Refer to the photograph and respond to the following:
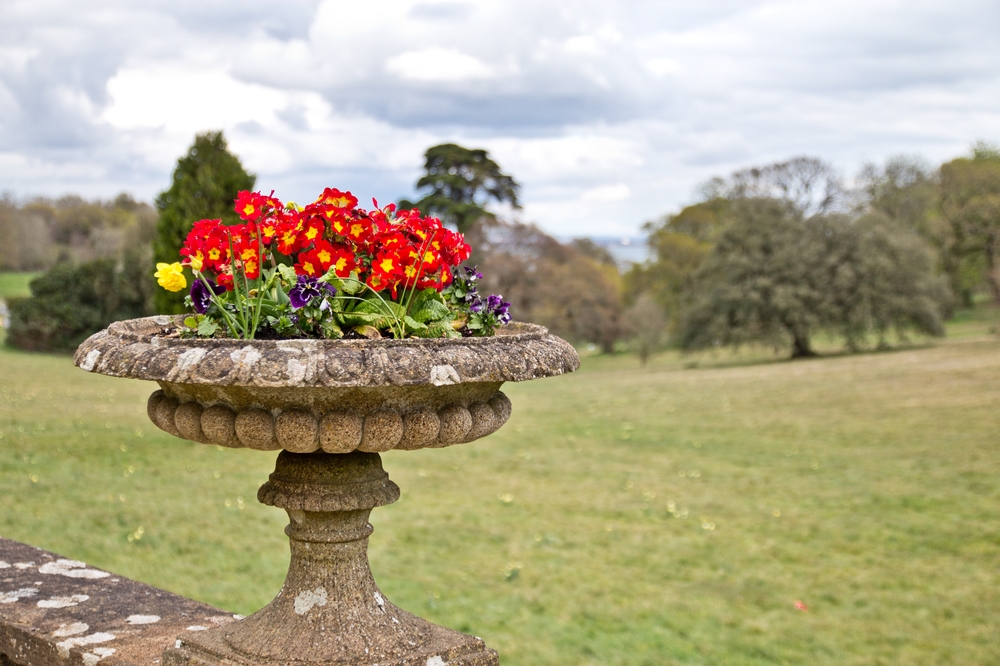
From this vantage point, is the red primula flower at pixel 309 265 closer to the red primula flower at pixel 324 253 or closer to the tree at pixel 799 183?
the red primula flower at pixel 324 253

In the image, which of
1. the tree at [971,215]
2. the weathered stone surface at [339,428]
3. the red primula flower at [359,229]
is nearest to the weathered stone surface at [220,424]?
the weathered stone surface at [339,428]

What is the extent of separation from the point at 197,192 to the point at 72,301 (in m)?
17.2

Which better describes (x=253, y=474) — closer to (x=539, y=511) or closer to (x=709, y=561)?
(x=539, y=511)

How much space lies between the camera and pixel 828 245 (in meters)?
24.9

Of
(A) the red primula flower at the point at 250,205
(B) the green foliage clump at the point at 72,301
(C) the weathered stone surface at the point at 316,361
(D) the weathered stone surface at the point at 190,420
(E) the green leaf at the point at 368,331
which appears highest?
(B) the green foliage clump at the point at 72,301

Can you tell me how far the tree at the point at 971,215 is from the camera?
32.6 meters

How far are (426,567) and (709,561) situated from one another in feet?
7.56

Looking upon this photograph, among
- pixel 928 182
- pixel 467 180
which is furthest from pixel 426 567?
pixel 928 182

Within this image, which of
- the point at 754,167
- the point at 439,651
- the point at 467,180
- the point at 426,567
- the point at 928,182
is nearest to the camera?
the point at 439,651

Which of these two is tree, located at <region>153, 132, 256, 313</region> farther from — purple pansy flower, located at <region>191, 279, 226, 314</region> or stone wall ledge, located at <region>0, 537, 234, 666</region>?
purple pansy flower, located at <region>191, 279, 226, 314</region>

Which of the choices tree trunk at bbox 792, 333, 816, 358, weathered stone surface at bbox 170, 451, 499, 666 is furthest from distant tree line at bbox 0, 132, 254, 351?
tree trunk at bbox 792, 333, 816, 358

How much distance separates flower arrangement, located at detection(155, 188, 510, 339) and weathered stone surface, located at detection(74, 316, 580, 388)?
0.24 m

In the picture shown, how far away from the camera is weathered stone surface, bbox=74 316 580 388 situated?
2.14 m

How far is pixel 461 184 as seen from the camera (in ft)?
111
